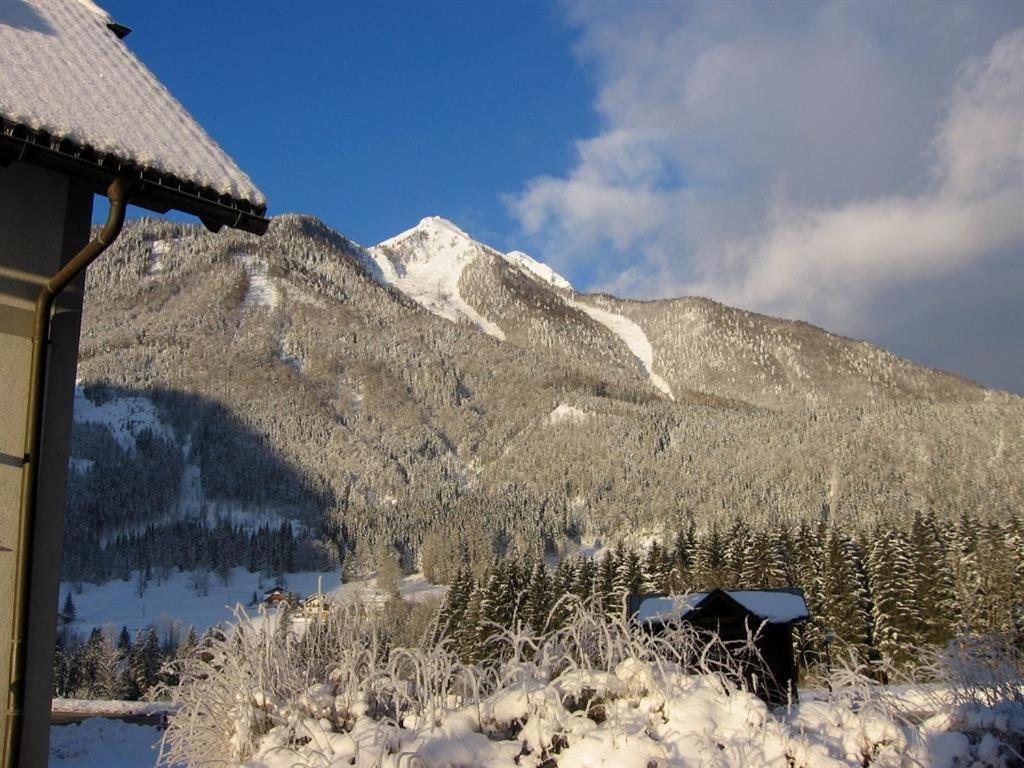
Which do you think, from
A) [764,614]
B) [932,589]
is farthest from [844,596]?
[764,614]

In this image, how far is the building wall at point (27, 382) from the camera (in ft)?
15.0

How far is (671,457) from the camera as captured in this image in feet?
636

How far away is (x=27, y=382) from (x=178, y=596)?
439 ft

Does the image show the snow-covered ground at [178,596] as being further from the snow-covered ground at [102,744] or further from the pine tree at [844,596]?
the snow-covered ground at [102,744]

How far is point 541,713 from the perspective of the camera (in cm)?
437

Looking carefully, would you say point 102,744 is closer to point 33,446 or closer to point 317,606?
point 317,606

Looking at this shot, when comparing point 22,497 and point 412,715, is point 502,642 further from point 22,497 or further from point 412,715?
point 22,497

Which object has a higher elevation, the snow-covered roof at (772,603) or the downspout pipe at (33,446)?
the downspout pipe at (33,446)

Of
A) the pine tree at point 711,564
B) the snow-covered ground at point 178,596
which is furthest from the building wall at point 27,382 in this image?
the snow-covered ground at point 178,596

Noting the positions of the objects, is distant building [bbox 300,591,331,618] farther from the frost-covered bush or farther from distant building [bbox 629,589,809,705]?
distant building [bbox 629,589,809,705]

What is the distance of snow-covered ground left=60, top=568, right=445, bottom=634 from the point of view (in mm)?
104625

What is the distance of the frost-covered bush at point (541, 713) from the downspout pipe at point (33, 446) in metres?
0.81

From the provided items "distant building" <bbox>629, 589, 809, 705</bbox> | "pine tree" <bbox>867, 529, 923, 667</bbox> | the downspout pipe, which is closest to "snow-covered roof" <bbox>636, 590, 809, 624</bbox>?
"distant building" <bbox>629, 589, 809, 705</bbox>

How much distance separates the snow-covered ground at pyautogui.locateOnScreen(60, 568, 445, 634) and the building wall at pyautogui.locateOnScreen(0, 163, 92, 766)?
9658 centimetres
